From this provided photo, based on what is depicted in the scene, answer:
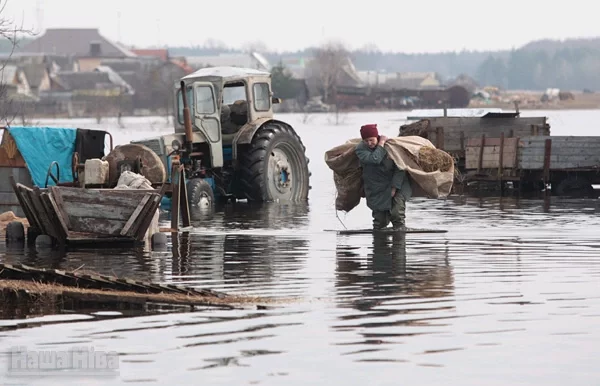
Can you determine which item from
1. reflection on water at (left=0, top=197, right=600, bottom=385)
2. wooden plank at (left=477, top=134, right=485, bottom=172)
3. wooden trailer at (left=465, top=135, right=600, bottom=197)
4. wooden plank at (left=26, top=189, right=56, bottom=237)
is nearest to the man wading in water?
reflection on water at (left=0, top=197, right=600, bottom=385)

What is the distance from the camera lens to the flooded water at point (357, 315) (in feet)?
33.1

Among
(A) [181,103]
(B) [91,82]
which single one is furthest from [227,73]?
(B) [91,82]

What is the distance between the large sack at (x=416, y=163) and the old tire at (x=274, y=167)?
21.2ft

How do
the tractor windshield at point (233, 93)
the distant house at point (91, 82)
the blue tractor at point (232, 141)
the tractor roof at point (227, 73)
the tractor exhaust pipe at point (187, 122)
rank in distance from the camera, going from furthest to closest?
the distant house at point (91, 82)
the tractor windshield at point (233, 93)
the tractor roof at point (227, 73)
the blue tractor at point (232, 141)
the tractor exhaust pipe at point (187, 122)

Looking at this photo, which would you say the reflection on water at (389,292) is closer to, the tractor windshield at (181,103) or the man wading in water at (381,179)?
the man wading in water at (381,179)

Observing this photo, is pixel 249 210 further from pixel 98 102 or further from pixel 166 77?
pixel 166 77

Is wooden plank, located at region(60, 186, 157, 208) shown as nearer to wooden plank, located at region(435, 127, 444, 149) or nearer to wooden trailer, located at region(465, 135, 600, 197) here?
wooden trailer, located at region(465, 135, 600, 197)

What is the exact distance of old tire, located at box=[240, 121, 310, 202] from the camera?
86.4ft

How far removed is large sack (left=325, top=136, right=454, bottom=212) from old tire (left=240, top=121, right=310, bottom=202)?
6461 millimetres

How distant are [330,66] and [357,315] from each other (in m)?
155

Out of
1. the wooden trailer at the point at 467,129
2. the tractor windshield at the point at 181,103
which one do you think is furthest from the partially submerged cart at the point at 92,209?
the wooden trailer at the point at 467,129

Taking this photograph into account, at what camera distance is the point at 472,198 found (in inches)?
1084

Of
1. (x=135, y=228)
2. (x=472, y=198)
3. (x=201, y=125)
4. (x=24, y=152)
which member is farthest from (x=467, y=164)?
(x=135, y=228)

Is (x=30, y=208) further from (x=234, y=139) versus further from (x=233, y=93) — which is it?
(x=233, y=93)
